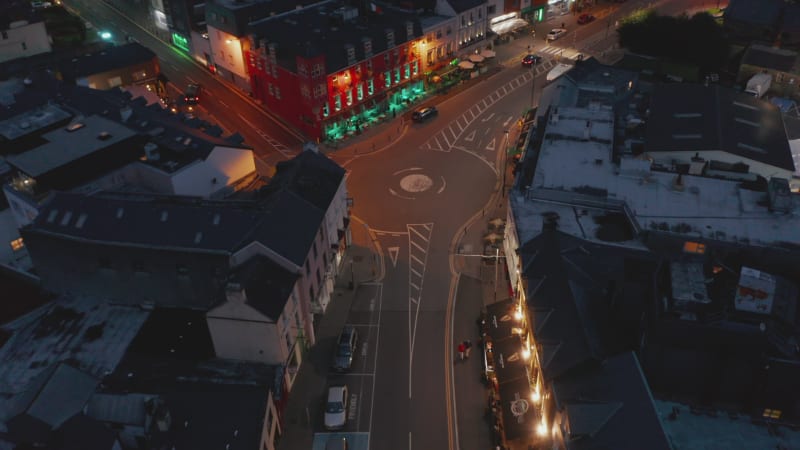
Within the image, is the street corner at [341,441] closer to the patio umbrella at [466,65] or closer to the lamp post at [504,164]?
the lamp post at [504,164]

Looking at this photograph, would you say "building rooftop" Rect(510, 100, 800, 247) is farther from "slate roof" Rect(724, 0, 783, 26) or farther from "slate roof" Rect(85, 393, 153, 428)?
"slate roof" Rect(724, 0, 783, 26)

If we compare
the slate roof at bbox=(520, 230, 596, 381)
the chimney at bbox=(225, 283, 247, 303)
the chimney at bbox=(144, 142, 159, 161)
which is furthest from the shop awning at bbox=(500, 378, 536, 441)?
the chimney at bbox=(144, 142, 159, 161)

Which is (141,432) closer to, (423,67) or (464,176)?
(464,176)

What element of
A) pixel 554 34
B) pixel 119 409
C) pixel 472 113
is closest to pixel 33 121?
pixel 119 409

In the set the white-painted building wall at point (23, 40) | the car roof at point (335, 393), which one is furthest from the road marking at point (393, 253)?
the white-painted building wall at point (23, 40)

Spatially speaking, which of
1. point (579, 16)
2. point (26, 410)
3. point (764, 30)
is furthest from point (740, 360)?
point (579, 16)

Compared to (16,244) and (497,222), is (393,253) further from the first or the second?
(16,244)
